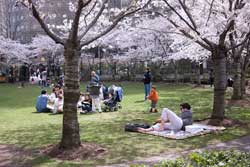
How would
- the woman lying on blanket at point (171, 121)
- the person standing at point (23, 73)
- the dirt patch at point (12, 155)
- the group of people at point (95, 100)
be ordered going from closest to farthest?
1. the dirt patch at point (12, 155)
2. the woman lying on blanket at point (171, 121)
3. the group of people at point (95, 100)
4. the person standing at point (23, 73)

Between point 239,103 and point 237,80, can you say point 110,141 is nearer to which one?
point 239,103

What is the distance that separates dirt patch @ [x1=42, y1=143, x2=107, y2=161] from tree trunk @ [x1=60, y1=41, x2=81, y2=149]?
0.16 metres

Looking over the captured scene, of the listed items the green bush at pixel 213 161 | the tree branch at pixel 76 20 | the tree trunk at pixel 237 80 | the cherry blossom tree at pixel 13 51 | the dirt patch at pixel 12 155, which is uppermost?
the cherry blossom tree at pixel 13 51

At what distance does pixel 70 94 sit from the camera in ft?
30.6

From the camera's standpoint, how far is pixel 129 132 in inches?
465

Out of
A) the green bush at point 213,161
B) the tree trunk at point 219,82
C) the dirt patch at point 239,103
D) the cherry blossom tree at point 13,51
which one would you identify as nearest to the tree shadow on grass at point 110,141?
the tree trunk at point 219,82

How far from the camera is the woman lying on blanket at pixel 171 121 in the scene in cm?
1152

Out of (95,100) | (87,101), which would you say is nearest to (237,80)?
(95,100)

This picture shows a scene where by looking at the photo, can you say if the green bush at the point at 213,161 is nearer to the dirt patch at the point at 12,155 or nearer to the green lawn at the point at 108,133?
the green lawn at the point at 108,133

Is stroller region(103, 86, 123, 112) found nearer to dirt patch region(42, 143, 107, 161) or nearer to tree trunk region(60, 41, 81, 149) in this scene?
dirt patch region(42, 143, 107, 161)

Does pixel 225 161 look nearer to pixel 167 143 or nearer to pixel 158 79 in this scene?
pixel 167 143

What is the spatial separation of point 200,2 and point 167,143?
20.9 ft

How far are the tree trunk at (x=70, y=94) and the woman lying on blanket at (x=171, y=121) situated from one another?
2.86m

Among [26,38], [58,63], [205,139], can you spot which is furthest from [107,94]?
[26,38]
